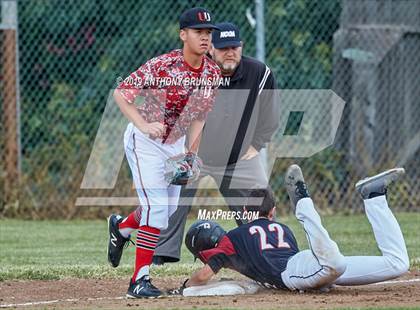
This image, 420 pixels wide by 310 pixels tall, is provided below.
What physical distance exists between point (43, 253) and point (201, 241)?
10.6 ft

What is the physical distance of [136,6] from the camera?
1417 centimetres

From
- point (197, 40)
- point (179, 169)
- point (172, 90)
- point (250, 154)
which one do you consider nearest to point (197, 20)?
point (197, 40)

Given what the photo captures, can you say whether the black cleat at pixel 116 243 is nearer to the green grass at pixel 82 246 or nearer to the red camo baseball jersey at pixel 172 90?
the green grass at pixel 82 246

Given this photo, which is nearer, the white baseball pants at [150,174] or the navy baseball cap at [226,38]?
the white baseball pants at [150,174]

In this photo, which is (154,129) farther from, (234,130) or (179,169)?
(234,130)

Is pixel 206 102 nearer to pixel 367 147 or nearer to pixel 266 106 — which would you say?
pixel 266 106

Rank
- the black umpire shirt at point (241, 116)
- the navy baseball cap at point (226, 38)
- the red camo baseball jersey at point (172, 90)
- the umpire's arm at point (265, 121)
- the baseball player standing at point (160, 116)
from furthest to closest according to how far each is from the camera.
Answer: the umpire's arm at point (265, 121), the black umpire shirt at point (241, 116), the navy baseball cap at point (226, 38), the red camo baseball jersey at point (172, 90), the baseball player standing at point (160, 116)

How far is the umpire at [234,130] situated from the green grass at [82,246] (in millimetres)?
517

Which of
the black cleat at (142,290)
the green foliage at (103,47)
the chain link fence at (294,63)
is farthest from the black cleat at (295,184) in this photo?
the green foliage at (103,47)

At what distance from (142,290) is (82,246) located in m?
3.67

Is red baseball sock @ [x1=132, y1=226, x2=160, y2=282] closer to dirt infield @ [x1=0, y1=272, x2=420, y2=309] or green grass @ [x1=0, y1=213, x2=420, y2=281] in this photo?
dirt infield @ [x1=0, y1=272, x2=420, y2=309]

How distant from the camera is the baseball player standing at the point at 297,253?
7.55m

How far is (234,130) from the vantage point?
9695 mm

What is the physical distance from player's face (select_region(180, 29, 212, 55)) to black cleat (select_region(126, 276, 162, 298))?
169 centimetres
